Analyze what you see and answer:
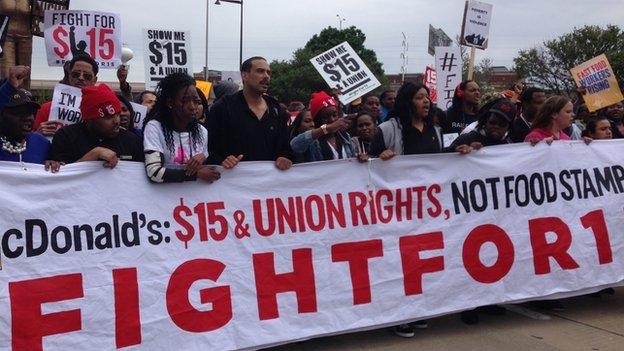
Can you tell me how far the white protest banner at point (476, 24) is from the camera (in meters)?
8.60

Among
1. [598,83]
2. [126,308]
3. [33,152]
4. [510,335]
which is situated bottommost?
[510,335]

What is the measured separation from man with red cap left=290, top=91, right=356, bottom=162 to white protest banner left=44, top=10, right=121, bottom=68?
256cm

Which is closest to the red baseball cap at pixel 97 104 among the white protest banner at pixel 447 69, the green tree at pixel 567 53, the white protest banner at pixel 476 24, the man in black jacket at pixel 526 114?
the man in black jacket at pixel 526 114

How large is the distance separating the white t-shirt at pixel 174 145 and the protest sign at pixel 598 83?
5.26 m

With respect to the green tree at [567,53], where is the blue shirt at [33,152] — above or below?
below

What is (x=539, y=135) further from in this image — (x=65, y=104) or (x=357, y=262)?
(x=65, y=104)

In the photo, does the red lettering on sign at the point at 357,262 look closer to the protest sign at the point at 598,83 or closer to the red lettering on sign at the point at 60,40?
the red lettering on sign at the point at 60,40

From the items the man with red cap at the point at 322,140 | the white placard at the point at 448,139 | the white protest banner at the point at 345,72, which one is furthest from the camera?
the white protest banner at the point at 345,72

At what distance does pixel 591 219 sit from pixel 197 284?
2.98 meters

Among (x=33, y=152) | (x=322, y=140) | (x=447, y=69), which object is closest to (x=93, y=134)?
(x=33, y=152)

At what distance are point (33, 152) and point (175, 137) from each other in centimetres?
80

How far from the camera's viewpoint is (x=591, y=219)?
472cm

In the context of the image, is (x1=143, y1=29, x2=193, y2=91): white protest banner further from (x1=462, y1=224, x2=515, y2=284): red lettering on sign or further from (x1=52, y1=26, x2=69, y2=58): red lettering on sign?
(x1=462, y1=224, x2=515, y2=284): red lettering on sign

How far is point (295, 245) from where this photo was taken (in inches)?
155
